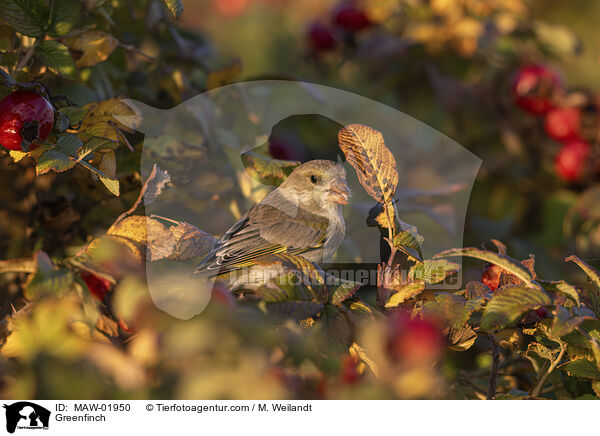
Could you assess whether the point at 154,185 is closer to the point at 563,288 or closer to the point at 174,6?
the point at 174,6

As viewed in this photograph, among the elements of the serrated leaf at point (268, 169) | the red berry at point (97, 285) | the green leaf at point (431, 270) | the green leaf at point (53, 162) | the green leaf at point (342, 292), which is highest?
the green leaf at point (53, 162)

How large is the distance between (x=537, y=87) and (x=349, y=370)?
3.30 ft

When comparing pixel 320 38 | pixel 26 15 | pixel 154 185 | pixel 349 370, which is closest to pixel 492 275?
pixel 349 370

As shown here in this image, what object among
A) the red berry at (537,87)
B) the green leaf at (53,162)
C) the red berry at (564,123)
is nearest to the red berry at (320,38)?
the red berry at (537,87)

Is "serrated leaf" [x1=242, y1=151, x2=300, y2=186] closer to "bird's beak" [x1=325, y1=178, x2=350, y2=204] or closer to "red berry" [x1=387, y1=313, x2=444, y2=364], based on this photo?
"bird's beak" [x1=325, y1=178, x2=350, y2=204]

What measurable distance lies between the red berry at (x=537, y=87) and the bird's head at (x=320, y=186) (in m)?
0.87

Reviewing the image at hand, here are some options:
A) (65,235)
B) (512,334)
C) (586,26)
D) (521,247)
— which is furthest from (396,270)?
(586,26)

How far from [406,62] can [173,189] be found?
0.90m

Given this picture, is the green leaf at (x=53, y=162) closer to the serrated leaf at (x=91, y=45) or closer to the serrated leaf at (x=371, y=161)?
the serrated leaf at (x=91, y=45)

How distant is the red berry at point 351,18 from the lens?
1426mm

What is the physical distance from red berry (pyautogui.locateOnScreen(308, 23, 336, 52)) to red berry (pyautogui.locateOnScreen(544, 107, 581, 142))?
62 cm

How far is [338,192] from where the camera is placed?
0.65 m

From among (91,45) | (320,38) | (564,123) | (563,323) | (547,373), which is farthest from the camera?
(320,38)

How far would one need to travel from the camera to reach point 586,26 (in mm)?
2156
